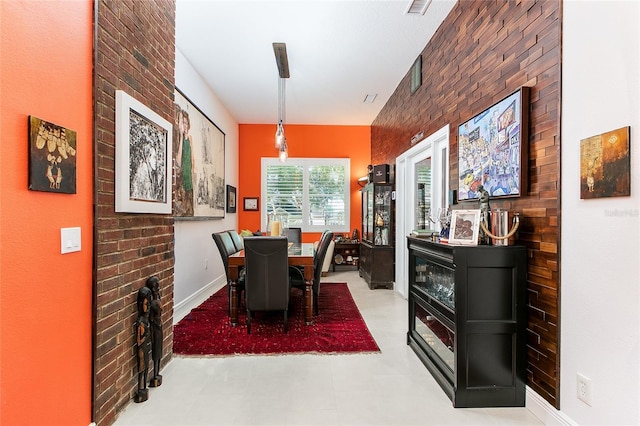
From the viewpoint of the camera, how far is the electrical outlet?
1.57 metres

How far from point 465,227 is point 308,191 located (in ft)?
15.9

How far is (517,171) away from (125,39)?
8.49 feet

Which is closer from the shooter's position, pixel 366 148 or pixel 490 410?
pixel 490 410

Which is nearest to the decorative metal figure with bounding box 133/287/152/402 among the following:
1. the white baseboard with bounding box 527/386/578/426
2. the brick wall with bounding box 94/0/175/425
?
the brick wall with bounding box 94/0/175/425

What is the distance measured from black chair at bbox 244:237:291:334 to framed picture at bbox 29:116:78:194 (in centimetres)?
173

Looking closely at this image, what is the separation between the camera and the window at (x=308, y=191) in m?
6.78

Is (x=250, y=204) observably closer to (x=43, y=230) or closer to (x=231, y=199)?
(x=231, y=199)

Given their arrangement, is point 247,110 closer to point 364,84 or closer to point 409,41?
point 364,84

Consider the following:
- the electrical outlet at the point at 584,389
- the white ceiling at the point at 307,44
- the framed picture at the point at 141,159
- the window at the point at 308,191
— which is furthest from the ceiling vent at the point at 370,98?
the electrical outlet at the point at 584,389

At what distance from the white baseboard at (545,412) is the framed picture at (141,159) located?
2716 millimetres

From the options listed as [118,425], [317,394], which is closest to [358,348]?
[317,394]

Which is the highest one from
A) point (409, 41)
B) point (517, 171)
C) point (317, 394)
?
point (409, 41)

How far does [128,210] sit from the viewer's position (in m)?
1.91

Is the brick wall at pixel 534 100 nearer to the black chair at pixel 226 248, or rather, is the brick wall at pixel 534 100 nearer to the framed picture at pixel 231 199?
the black chair at pixel 226 248
